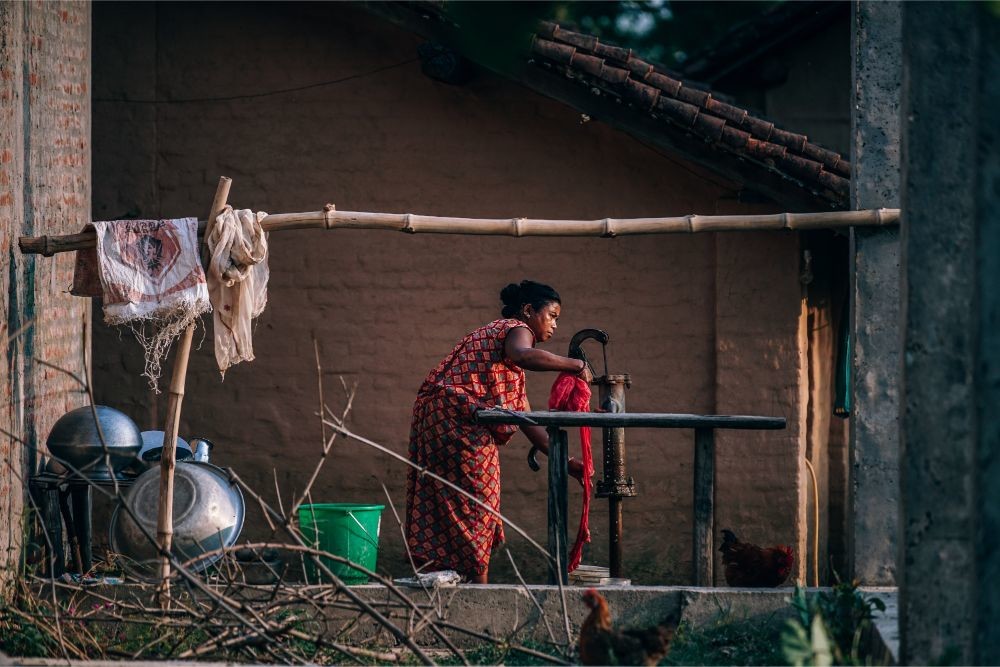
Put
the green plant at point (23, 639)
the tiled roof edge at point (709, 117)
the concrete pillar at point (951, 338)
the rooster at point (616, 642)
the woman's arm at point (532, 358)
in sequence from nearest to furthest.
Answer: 1. the concrete pillar at point (951, 338)
2. the rooster at point (616, 642)
3. the green plant at point (23, 639)
4. the woman's arm at point (532, 358)
5. the tiled roof edge at point (709, 117)

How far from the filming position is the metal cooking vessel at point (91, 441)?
566cm

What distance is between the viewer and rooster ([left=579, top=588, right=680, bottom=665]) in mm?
4406

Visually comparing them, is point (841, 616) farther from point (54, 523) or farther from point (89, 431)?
point (54, 523)

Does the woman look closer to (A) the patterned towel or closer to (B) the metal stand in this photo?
(A) the patterned towel

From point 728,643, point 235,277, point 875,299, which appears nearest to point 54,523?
point 235,277

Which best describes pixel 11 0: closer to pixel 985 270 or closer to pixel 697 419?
pixel 697 419

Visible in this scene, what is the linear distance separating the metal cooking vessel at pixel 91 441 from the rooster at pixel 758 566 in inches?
107

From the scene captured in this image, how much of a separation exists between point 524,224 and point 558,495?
1.21 meters

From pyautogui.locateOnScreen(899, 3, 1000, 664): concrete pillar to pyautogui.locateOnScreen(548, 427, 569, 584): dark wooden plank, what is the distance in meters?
2.04

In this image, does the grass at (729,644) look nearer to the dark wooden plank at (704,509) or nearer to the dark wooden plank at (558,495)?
the dark wooden plank at (704,509)

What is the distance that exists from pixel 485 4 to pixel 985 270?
2314 mm

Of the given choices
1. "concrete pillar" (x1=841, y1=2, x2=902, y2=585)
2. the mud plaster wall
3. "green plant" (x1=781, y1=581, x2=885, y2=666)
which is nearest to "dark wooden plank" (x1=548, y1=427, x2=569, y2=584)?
"green plant" (x1=781, y1=581, x2=885, y2=666)

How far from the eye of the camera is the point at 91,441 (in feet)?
18.6

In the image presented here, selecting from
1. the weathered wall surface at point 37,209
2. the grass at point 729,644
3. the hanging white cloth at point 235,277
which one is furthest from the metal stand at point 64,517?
the grass at point 729,644
